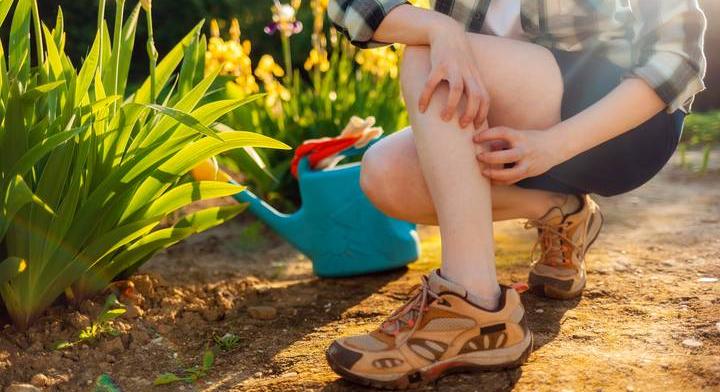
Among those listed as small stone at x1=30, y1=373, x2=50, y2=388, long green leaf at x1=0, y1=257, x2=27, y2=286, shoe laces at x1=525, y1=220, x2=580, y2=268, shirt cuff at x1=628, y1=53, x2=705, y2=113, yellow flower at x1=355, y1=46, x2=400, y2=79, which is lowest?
small stone at x1=30, y1=373, x2=50, y2=388

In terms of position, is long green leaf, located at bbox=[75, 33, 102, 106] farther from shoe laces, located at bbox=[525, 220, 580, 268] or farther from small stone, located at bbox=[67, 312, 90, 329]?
shoe laces, located at bbox=[525, 220, 580, 268]

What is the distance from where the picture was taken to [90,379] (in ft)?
5.43

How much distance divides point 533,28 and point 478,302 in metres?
0.57

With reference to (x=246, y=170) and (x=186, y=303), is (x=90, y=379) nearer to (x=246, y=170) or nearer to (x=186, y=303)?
(x=186, y=303)

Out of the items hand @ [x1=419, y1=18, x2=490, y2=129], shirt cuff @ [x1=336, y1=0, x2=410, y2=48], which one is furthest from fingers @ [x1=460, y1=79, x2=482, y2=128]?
shirt cuff @ [x1=336, y1=0, x2=410, y2=48]

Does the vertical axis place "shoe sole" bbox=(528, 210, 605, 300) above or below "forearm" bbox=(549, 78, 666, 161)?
below

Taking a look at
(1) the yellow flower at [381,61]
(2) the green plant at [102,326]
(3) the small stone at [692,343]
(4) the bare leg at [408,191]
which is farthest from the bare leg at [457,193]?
(1) the yellow flower at [381,61]

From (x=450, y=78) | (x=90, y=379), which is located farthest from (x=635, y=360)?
(x=90, y=379)

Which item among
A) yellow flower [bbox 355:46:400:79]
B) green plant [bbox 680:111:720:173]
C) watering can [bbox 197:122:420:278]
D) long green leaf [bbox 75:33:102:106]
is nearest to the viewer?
long green leaf [bbox 75:33:102:106]

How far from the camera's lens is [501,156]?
4.97 feet

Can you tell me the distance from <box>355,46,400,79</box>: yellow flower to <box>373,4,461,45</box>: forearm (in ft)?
5.07

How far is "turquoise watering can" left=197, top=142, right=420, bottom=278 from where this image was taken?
2.32 m

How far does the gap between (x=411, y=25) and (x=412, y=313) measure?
1.69ft

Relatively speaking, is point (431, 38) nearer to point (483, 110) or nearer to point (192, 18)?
point (483, 110)
